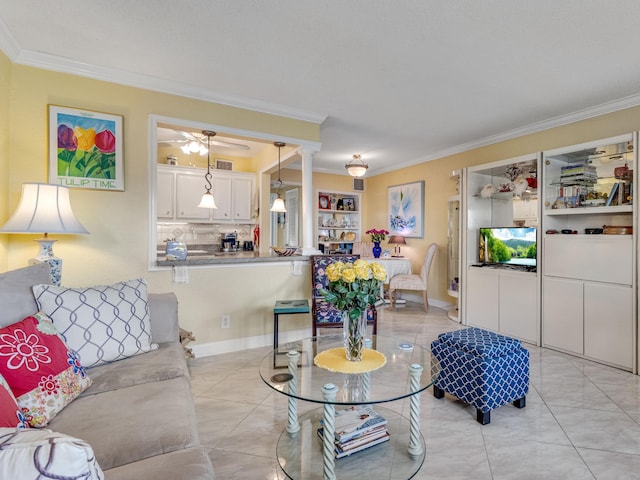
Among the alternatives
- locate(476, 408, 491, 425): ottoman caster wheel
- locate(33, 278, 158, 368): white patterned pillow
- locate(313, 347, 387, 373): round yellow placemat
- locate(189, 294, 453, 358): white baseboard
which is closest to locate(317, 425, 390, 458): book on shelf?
locate(313, 347, 387, 373): round yellow placemat

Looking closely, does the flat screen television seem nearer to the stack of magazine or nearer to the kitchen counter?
the kitchen counter

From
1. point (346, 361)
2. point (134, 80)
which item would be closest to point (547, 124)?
point (346, 361)

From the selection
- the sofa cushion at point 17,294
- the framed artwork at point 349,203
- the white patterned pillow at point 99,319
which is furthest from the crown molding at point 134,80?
the framed artwork at point 349,203

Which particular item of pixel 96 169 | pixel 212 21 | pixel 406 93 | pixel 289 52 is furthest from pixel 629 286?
pixel 96 169

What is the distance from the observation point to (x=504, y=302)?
12.7ft

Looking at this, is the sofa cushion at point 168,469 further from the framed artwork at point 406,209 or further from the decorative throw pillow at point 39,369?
the framed artwork at point 406,209

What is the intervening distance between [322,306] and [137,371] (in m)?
1.91

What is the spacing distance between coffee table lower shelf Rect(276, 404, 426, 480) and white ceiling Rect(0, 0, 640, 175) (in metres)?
2.47

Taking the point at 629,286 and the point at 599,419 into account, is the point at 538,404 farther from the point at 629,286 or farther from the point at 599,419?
the point at 629,286

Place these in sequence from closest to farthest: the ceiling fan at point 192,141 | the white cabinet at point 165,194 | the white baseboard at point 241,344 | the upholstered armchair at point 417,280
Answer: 1. the white baseboard at point 241,344
2. the ceiling fan at point 192,141
3. the white cabinet at point 165,194
4. the upholstered armchair at point 417,280

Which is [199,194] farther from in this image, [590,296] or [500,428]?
[590,296]

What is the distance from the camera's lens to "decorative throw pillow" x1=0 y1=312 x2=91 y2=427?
1176mm

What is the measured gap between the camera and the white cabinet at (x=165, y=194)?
194 inches

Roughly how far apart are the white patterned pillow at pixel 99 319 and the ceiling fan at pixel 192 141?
2704 millimetres
